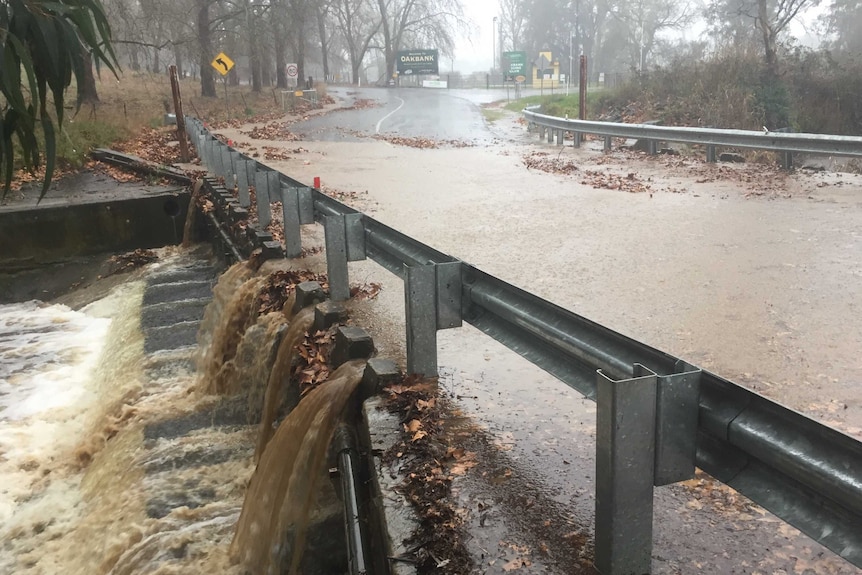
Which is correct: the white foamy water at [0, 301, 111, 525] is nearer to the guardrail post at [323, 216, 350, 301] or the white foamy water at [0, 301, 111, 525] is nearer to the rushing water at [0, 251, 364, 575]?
the rushing water at [0, 251, 364, 575]

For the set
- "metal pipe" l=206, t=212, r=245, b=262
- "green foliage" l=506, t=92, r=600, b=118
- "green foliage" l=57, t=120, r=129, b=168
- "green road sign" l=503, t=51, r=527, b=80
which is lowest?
"metal pipe" l=206, t=212, r=245, b=262

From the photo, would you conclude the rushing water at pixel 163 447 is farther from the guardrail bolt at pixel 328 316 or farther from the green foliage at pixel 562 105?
the green foliage at pixel 562 105

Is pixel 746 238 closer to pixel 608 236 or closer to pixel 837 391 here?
pixel 608 236

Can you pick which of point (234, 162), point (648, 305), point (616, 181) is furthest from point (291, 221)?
point (616, 181)

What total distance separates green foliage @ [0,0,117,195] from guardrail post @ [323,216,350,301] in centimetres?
227

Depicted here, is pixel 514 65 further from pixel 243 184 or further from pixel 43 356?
pixel 43 356

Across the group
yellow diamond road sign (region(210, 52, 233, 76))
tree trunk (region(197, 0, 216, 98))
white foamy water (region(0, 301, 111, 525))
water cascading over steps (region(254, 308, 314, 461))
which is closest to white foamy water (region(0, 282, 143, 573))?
white foamy water (region(0, 301, 111, 525))

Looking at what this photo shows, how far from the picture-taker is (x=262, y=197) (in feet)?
31.4

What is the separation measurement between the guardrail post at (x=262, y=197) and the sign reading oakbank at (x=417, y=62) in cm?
→ 7114

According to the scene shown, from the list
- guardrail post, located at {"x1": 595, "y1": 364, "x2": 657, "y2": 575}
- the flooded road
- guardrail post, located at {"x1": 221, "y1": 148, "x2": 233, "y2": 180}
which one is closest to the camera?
guardrail post, located at {"x1": 595, "y1": 364, "x2": 657, "y2": 575}

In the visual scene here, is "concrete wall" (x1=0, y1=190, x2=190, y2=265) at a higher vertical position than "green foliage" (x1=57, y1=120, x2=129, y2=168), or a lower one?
lower

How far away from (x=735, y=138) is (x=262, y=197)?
9.87 metres

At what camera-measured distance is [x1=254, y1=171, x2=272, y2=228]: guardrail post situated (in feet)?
31.2

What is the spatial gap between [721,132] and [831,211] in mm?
5588
